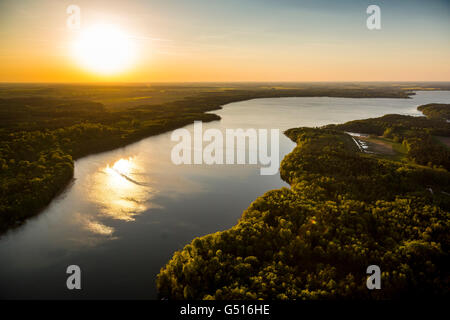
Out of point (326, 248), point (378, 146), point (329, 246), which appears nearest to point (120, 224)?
point (326, 248)

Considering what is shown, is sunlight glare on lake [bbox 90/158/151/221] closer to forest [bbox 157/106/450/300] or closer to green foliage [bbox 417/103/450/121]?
forest [bbox 157/106/450/300]

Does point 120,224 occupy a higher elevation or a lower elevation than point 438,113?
lower

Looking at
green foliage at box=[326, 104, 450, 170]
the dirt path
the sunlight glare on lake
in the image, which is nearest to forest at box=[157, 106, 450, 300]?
green foliage at box=[326, 104, 450, 170]

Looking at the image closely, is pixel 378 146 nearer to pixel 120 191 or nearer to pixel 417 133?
pixel 417 133

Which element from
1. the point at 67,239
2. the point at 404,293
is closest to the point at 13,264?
the point at 67,239
